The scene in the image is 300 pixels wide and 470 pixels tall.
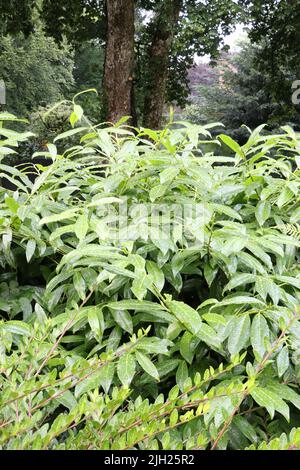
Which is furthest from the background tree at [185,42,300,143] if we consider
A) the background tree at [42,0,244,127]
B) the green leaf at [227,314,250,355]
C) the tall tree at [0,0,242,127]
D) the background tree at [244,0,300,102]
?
the green leaf at [227,314,250,355]

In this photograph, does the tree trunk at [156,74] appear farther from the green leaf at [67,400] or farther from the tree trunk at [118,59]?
the green leaf at [67,400]

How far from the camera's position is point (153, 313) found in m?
1.13

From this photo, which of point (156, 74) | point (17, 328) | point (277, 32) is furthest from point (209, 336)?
point (277, 32)

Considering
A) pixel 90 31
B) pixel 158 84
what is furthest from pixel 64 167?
pixel 90 31

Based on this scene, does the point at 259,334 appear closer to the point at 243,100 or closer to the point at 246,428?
the point at 246,428

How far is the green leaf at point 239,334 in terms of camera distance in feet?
3.51

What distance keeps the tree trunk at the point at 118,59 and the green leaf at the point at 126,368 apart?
5809mm

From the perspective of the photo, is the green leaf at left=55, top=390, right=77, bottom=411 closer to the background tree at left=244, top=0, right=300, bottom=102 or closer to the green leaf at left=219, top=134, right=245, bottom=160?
the green leaf at left=219, top=134, right=245, bottom=160

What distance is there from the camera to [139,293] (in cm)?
107

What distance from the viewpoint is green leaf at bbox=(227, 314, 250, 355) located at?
1.07 m

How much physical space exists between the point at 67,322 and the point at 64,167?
616mm
